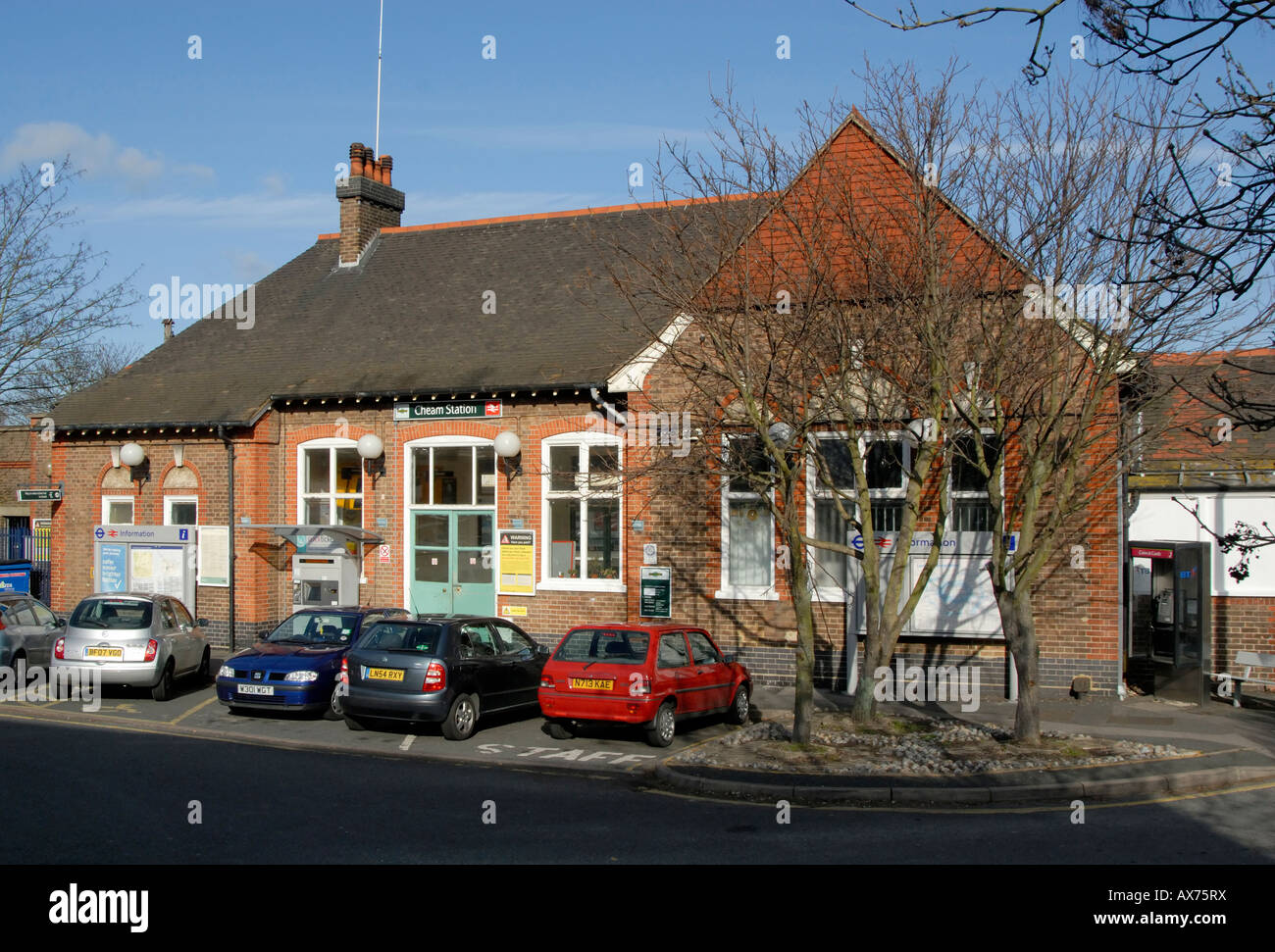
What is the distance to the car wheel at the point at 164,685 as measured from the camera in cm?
1680

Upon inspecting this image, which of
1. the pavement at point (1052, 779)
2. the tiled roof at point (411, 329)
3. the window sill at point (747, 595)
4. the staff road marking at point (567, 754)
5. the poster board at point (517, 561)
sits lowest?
the staff road marking at point (567, 754)

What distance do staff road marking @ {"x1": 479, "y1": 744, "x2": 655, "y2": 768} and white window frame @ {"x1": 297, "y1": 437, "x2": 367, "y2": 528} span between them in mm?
9096

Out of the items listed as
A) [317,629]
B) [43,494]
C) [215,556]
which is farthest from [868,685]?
[43,494]

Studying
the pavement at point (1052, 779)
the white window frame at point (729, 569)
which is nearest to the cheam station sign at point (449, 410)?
the white window frame at point (729, 569)

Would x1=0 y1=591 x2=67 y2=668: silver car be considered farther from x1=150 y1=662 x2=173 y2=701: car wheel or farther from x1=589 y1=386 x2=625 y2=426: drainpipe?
x1=589 y1=386 x2=625 y2=426: drainpipe

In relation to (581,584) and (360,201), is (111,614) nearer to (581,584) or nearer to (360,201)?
(581,584)

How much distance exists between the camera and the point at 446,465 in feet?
69.6

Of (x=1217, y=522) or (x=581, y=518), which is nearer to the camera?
(x=1217, y=522)

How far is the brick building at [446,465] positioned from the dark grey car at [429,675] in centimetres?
378

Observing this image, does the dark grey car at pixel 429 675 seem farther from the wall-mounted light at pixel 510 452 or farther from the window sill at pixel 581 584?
the wall-mounted light at pixel 510 452

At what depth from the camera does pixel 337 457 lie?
22156 millimetres

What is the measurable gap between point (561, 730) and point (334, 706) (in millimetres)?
3308
